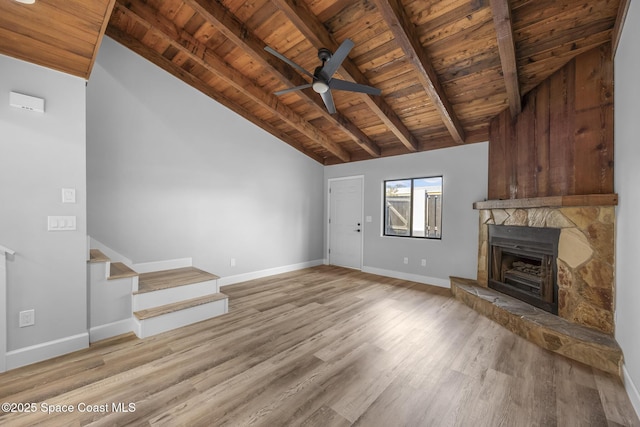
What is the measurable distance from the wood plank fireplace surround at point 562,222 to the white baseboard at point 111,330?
4144mm

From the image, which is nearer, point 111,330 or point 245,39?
point 111,330

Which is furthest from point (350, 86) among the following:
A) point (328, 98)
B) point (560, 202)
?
point (560, 202)

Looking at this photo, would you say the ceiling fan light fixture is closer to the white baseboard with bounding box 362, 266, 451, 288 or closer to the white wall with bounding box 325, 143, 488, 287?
the white wall with bounding box 325, 143, 488, 287

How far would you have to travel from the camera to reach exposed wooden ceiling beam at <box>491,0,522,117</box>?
1.96 m

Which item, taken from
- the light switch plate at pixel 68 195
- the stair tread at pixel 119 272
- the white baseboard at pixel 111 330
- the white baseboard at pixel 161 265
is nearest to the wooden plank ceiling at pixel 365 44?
the light switch plate at pixel 68 195

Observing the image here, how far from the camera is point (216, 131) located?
4125 mm

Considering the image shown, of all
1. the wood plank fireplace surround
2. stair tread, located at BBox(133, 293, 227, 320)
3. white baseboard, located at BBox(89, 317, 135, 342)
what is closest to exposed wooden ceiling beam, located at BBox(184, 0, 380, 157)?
the wood plank fireplace surround

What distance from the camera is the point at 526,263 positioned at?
10.8ft

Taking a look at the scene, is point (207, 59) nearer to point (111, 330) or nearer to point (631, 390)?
point (111, 330)

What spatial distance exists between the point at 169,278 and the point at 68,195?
1440 mm

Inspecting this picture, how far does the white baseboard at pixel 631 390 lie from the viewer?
1.61 m

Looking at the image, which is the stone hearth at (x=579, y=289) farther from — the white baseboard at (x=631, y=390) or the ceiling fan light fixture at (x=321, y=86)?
the ceiling fan light fixture at (x=321, y=86)

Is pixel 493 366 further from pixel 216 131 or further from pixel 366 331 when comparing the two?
pixel 216 131

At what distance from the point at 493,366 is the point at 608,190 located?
77.1 inches
